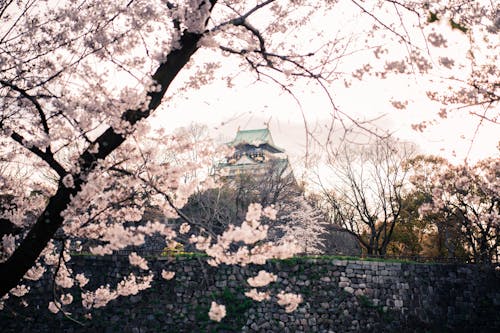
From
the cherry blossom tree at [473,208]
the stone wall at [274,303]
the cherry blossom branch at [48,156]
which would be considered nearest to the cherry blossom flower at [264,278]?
the cherry blossom branch at [48,156]

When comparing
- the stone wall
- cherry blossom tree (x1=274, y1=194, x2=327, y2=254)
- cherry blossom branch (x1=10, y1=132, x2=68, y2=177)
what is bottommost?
the stone wall

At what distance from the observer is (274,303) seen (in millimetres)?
11281

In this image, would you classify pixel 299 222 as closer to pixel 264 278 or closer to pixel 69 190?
pixel 264 278

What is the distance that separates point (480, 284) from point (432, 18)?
12.6 metres

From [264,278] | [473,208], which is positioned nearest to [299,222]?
[473,208]

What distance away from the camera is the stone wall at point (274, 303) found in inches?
433

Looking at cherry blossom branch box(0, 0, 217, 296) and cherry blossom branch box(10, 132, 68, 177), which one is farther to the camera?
cherry blossom branch box(10, 132, 68, 177)

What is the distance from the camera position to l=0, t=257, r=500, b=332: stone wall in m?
11.0

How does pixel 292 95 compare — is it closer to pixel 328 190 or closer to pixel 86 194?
pixel 86 194

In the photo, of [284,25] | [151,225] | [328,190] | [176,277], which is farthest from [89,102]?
[328,190]

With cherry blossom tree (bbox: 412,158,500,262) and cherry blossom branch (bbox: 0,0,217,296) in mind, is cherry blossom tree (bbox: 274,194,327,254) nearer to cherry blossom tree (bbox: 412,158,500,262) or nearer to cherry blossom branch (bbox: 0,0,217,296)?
cherry blossom tree (bbox: 412,158,500,262)

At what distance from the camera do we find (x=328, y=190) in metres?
22.8

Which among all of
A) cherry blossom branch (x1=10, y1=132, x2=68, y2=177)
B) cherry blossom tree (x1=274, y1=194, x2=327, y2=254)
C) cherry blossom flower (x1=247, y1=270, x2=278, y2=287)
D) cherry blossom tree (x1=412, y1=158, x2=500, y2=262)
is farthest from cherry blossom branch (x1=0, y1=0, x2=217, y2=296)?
cherry blossom tree (x1=274, y1=194, x2=327, y2=254)

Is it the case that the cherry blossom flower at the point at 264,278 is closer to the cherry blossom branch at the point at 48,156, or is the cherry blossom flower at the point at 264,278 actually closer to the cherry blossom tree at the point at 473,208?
the cherry blossom branch at the point at 48,156
